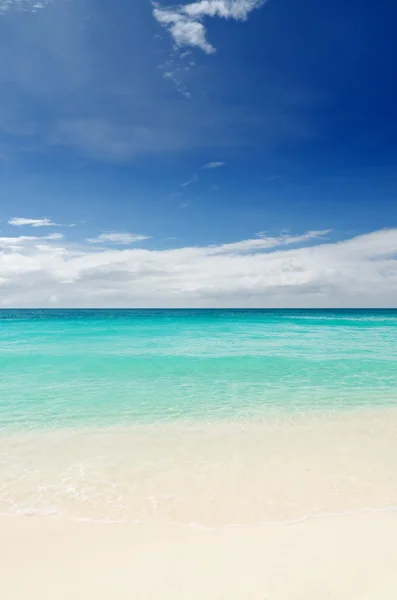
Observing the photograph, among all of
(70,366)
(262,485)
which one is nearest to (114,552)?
(262,485)

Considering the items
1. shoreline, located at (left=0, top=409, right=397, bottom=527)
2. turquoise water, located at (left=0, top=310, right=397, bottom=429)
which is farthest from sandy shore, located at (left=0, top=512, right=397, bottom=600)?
turquoise water, located at (left=0, top=310, right=397, bottom=429)

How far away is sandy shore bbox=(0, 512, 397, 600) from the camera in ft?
10.9

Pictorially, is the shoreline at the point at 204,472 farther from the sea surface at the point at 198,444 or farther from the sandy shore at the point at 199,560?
the sandy shore at the point at 199,560

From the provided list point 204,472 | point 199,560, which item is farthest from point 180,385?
point 199,560

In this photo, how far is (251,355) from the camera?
65.3 feet

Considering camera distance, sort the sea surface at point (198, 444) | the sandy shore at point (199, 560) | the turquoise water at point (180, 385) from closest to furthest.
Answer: the sandy shore at point (199, 560), the sea surface at point (198, 444), the turquoise water at point (180, 385)

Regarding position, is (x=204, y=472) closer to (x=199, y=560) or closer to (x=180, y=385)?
(x=199, y=560)

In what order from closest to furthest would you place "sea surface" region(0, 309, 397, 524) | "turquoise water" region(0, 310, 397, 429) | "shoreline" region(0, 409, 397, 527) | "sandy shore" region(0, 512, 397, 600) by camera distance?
"sandy shore" region(0, 512, 397, 600)
"shoreline" region(0, 409, 397, 527)
"sea surface" region(0, 309, 397, 524)
"turquoise water" region(0, 310, 397, 429)

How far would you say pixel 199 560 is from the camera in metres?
3.80

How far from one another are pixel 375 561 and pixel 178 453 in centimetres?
369

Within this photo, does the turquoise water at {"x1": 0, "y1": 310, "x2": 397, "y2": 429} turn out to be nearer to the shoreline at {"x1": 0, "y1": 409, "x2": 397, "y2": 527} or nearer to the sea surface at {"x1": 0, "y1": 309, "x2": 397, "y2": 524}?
the sea surface at {"x1": 0, "y1": 309, "x2": 397, "y2": 524}

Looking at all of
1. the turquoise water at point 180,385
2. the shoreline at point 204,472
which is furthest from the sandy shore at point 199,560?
the turquoise water at point 180,385

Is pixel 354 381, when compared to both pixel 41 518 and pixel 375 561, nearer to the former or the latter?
pixel 375 561

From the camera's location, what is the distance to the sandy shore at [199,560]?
333cm
